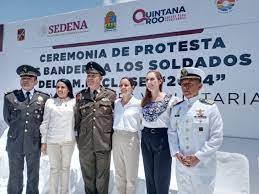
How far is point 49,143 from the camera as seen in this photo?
337 centimetres

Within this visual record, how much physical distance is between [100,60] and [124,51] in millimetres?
521

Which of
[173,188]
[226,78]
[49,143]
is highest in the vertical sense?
[226,78]

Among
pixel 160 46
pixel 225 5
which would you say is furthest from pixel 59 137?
pixel 225 5

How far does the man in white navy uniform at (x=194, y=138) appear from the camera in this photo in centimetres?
255

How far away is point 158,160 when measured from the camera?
2.84m

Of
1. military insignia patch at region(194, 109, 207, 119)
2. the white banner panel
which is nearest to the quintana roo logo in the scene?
the white banner panel

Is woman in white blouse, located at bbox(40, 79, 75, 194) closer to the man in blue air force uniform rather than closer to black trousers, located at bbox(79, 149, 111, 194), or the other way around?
the man in blue air force uniform

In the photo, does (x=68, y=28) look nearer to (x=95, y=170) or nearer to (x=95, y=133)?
(x=95, y=133)

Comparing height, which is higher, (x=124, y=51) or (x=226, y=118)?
(x=124, y=51)

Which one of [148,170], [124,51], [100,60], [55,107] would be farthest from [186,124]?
[100,60]

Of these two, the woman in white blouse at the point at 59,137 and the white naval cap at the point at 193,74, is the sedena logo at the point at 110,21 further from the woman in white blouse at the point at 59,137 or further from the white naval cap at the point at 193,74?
the white naval cap at the point at 193,74

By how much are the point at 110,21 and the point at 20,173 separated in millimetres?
3052

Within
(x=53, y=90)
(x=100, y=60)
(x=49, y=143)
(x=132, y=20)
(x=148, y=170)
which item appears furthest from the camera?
(x=53, y=90)

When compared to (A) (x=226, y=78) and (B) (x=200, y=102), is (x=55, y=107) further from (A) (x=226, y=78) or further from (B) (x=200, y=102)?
(A) (x=226, y=78)
